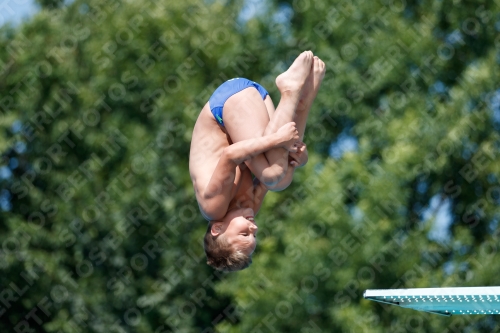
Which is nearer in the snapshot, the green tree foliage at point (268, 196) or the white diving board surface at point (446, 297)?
the white diving board surface at point (446, 297)

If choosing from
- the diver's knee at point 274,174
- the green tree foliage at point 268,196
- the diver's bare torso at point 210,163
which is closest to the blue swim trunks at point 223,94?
the diver's bare torso at point 210,163

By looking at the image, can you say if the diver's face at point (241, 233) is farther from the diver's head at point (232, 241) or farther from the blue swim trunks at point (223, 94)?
the blue swim trunks at point (223, 94)

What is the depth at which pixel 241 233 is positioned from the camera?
18.0 ft

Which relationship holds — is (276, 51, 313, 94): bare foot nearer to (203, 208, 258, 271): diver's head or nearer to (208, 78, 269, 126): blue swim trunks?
(208, 78, 269, 126): blue swim trunks

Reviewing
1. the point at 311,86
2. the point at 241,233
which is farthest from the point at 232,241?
the point at 311,86

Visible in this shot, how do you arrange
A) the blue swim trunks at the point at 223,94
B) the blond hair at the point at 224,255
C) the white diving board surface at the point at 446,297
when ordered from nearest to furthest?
the white diving board surface at the point at 446,297, the blond hair at the point at 224,255, the blue swim trunks at the point at 223,94

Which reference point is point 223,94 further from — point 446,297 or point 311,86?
point 446,297

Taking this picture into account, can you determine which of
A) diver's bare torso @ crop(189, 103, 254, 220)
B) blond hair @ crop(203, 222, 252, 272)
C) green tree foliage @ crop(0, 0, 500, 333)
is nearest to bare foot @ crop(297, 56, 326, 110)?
diver's bare torso @ crop(189, 103, 254, 220)

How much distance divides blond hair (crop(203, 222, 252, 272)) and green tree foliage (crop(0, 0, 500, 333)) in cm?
792

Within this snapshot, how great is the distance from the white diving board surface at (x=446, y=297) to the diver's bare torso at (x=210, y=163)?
0.96m

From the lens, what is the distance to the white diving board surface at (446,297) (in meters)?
5.20

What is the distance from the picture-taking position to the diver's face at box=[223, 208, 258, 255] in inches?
215

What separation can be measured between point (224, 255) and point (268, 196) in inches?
360

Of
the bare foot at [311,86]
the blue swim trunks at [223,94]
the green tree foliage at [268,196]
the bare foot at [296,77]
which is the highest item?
the blue swim trunks at [223,94]
